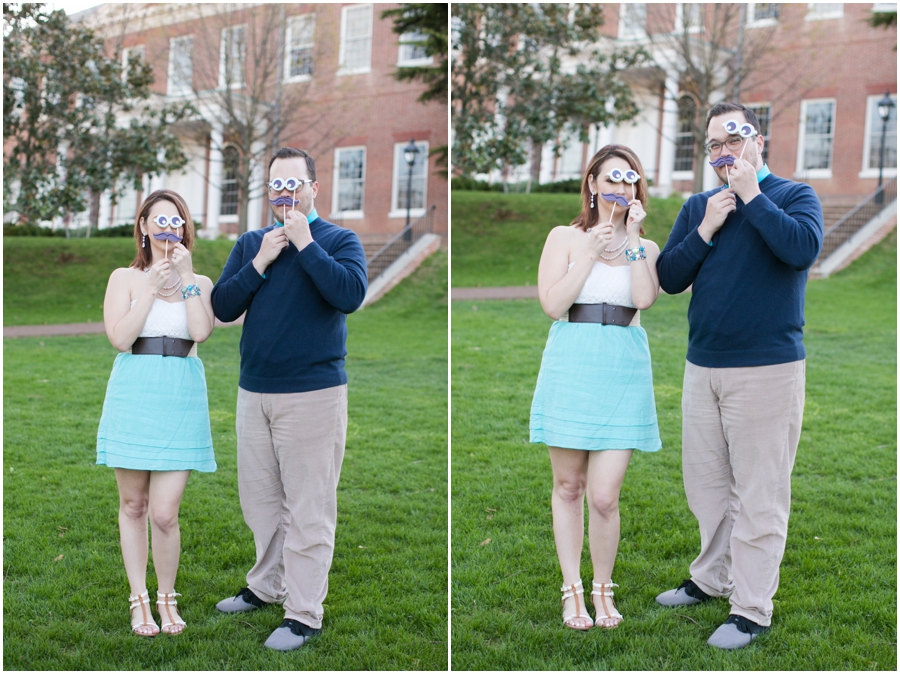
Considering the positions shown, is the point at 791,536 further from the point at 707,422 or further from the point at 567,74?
the point at 567,74

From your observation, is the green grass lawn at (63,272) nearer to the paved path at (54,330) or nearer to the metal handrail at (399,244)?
the paved path at (54,330)

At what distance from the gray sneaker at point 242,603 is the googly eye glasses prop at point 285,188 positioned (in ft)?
5.72

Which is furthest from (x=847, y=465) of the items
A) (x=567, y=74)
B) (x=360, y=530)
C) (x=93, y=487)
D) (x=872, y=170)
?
(x=872, y=170)

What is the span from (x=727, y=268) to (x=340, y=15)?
62.7 feet

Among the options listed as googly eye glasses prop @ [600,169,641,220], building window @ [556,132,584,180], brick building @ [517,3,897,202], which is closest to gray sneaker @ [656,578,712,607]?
googly eye glasses prop @ [600,169,641,220]

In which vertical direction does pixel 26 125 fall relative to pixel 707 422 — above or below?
above

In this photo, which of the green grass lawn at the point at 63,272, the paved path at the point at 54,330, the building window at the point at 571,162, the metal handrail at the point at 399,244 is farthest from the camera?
the building window at the point at 571,162

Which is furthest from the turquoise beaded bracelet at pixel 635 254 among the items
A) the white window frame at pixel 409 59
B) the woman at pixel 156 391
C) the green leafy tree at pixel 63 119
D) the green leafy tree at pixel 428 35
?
the white window frame at pixel 409 59

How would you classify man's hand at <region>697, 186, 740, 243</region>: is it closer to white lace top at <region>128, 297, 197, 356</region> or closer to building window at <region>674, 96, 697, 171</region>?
white lace top at <region>128, 297, 197, 356</region>

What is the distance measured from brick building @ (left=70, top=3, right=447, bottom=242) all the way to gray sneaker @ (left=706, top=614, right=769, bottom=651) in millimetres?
14829

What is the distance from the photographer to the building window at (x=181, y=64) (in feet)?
61.1

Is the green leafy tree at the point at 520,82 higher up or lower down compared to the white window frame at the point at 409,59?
lower down

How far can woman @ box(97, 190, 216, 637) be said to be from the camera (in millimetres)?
3332

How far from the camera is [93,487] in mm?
5602
